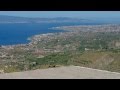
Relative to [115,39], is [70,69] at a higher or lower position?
lower

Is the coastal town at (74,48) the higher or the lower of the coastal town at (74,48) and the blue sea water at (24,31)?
the lower

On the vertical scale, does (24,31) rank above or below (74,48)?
above

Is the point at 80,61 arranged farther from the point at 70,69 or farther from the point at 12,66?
the point at 12,66

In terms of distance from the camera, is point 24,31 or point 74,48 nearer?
point 24,31

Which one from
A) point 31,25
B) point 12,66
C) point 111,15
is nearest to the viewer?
point 111,15

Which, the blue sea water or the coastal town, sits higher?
the blue sea water

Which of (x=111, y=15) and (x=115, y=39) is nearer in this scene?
(x=111, y=15)

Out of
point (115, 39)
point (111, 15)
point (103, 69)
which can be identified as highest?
point (111, 15)
